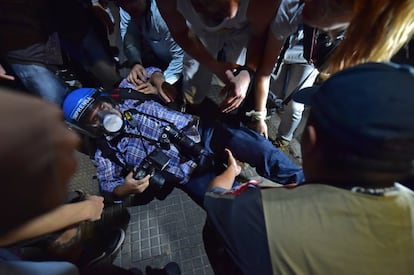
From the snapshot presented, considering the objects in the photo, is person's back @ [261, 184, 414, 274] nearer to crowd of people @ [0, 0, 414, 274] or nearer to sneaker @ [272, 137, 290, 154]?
crowd of people @ [0, 0, 414, 274]

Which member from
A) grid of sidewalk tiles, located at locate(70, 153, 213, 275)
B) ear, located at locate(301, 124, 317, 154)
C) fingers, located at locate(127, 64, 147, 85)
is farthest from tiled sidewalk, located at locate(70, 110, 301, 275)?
ear, located at locate(301, 124, 317, 154)

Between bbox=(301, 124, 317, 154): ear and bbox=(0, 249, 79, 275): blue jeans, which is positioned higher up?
bbox=(301, 124, 317, 154): ear

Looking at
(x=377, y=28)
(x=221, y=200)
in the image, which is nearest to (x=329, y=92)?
(x=221, y=200)

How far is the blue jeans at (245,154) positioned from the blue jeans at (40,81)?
996mm

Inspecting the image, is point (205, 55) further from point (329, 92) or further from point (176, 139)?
point (329, 92)

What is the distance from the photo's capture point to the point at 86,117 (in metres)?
1.66

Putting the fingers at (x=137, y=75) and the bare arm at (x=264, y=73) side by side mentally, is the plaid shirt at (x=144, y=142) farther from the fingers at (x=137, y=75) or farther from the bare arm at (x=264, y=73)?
the bare arm at (x=264, y=73)

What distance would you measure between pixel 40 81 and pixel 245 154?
1450 millimetres

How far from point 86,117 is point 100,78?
600mm

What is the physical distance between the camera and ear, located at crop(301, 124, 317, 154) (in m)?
0.80

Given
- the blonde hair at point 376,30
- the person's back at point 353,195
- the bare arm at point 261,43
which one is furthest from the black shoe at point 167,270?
the blonde hair at point 376,30

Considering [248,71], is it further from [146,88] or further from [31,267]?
[31,267]

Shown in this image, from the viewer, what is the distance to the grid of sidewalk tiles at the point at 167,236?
1.66 metres

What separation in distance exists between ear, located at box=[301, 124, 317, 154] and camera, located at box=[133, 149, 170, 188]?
1.02 metres
